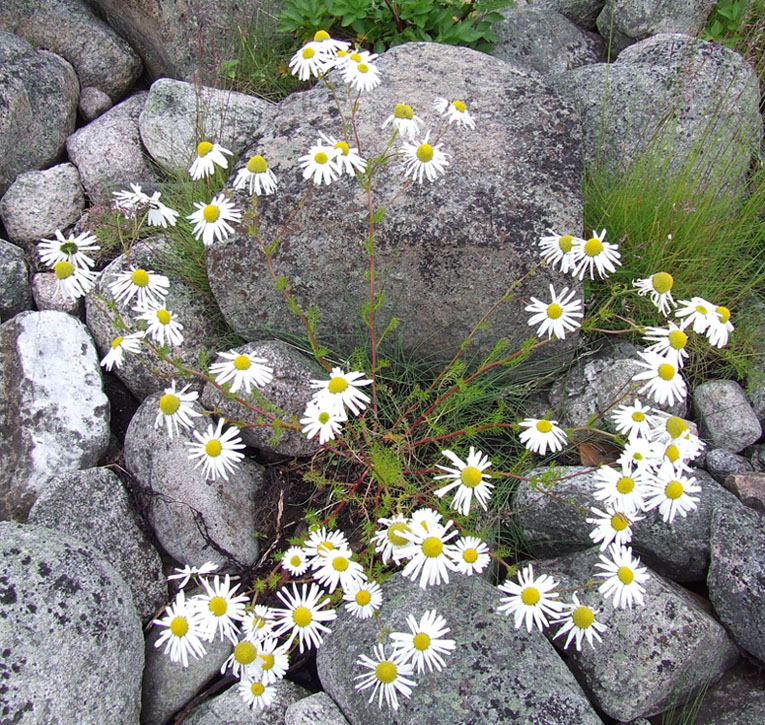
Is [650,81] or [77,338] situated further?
[650,81]

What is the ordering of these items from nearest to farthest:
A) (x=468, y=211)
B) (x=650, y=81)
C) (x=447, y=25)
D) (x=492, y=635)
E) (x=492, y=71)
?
(x=492, y=635)
(x=468, y=211)
(x=492, y=71)
(x=650, y=81)
(x=447, y=25)

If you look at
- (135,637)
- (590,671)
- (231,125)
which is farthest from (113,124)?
(590,671)

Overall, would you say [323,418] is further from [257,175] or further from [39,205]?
[39,205]

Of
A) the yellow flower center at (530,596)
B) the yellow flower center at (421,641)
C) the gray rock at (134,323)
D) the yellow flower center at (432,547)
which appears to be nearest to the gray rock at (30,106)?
the gray rock at (134,323)

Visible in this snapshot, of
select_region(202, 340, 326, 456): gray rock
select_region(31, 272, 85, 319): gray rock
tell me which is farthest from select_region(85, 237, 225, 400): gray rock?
select_region(202, 340, 326, 456): gray rock

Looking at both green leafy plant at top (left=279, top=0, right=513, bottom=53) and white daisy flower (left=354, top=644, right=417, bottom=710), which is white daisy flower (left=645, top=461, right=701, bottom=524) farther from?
green leafy plant at top (left=279, top=0, right=513, bottom=53)

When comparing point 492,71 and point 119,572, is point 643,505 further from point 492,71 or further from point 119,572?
point 492,71

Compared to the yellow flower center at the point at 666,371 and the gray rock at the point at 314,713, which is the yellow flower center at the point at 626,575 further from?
the gray rock at the point at 314,713
